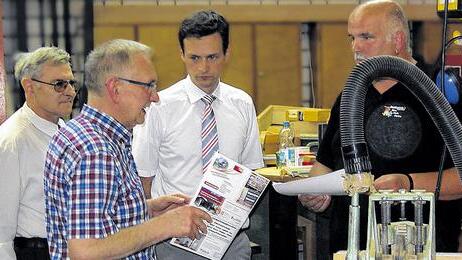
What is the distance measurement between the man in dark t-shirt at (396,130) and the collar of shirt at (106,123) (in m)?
0.73

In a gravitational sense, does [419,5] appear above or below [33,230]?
above

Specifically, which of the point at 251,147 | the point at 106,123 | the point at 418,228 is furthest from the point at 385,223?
the point at 251,147

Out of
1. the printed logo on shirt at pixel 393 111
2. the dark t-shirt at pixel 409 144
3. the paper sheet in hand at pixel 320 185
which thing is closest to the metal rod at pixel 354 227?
the paper sheet in hand at pixel 320 185

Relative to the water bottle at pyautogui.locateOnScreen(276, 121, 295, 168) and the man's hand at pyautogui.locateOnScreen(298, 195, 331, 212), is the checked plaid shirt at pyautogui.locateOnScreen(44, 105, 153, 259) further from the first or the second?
the water bottle at pyautogui.locateOnScreen(276, 121, 295, 168)

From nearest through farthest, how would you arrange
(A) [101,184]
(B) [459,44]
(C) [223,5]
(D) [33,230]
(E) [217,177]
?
(A) [101,184] → (E) [217,177] → (D) [33,230] → (B) [459,44] → (C) [223,5]

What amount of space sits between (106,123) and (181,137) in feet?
3.30

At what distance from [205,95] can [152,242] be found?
1.19m

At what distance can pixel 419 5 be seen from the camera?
7719mm

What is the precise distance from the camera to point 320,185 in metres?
1.57

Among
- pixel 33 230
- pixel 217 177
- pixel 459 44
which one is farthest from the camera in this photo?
pixel 459 44

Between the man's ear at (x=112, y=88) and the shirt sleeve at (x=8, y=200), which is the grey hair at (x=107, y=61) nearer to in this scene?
the man's ear at (x=112, y=88)

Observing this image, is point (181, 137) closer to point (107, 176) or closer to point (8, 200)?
point (8, 200)

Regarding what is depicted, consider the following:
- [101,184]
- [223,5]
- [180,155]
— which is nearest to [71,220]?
[101,184]

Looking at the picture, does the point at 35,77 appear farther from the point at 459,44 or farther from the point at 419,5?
the point at 419,5
